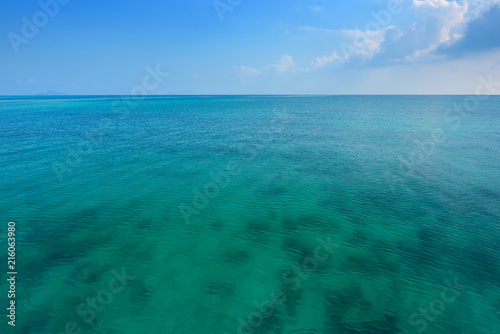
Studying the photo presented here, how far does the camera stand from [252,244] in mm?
19594

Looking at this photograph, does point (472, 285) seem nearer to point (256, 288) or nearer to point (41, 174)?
point (256, 288)

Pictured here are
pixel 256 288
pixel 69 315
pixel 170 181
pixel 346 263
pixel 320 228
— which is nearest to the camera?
pixel 69 315

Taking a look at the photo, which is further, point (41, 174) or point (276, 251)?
point (41, 174)

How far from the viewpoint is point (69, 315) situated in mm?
13156

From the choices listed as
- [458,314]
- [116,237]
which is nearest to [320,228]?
[458,314]

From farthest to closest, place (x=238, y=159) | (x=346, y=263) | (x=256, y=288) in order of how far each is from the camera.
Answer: (x=238, y=159), (x=346, y=263), (x=256, y=288)

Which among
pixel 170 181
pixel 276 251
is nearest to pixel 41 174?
pixel 170 181

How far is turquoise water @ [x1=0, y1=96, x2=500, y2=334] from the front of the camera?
13.6m

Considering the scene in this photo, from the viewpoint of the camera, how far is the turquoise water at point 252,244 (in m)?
13.6

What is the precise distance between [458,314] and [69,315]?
2137 cm

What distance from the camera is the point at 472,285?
15828 millimetres

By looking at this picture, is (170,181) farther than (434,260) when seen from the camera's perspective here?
Yes

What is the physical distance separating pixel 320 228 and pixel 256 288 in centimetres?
874

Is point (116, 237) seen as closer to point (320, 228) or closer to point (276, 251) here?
point (276, 251)
